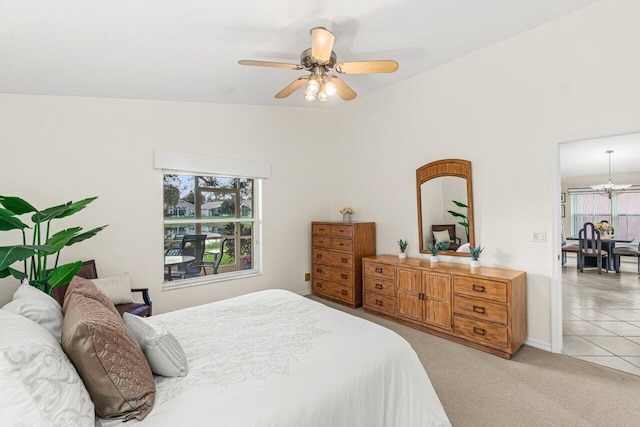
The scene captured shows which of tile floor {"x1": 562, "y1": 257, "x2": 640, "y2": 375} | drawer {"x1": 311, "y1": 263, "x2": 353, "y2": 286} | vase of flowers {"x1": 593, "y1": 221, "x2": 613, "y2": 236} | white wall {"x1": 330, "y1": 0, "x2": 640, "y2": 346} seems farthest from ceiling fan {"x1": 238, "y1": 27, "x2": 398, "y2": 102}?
vase of flowers {"x1": 593, "y1": 221, "x2": 613, "y2": 236}

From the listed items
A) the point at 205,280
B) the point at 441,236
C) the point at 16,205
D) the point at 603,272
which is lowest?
the point at 603,272

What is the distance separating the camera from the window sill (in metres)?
3.82

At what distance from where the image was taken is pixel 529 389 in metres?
2.38

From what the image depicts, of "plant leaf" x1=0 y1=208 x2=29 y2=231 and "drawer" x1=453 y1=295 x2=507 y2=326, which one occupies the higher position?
"plant leaf" x1=0 y1=208 x2=29 y2=231

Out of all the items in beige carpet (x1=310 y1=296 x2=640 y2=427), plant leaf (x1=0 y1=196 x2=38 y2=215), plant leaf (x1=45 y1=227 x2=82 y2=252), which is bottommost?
beige carpet (x1=310 y1=296 x2=640 y2=427)

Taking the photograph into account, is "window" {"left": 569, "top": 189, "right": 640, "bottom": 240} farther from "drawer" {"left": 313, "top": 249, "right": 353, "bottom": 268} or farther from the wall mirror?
"drawer" {"left": 313, "top": 249, "right": 353, "bottom": 268}

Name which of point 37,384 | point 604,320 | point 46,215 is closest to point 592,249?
point 604,320

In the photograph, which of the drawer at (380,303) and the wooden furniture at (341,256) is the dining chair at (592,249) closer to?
the wooden furniture at (341,256)

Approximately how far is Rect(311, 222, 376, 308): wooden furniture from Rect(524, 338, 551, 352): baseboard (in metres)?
1.99

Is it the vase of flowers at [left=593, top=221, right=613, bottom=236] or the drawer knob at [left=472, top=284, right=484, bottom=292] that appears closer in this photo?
the drawer knob at [left=472, top=284, right=484, bottom=292]

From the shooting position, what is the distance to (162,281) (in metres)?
3.74

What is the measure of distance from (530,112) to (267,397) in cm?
345

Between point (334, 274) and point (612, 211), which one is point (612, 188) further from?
point (334, 274)

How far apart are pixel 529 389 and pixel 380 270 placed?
1.91 metres
